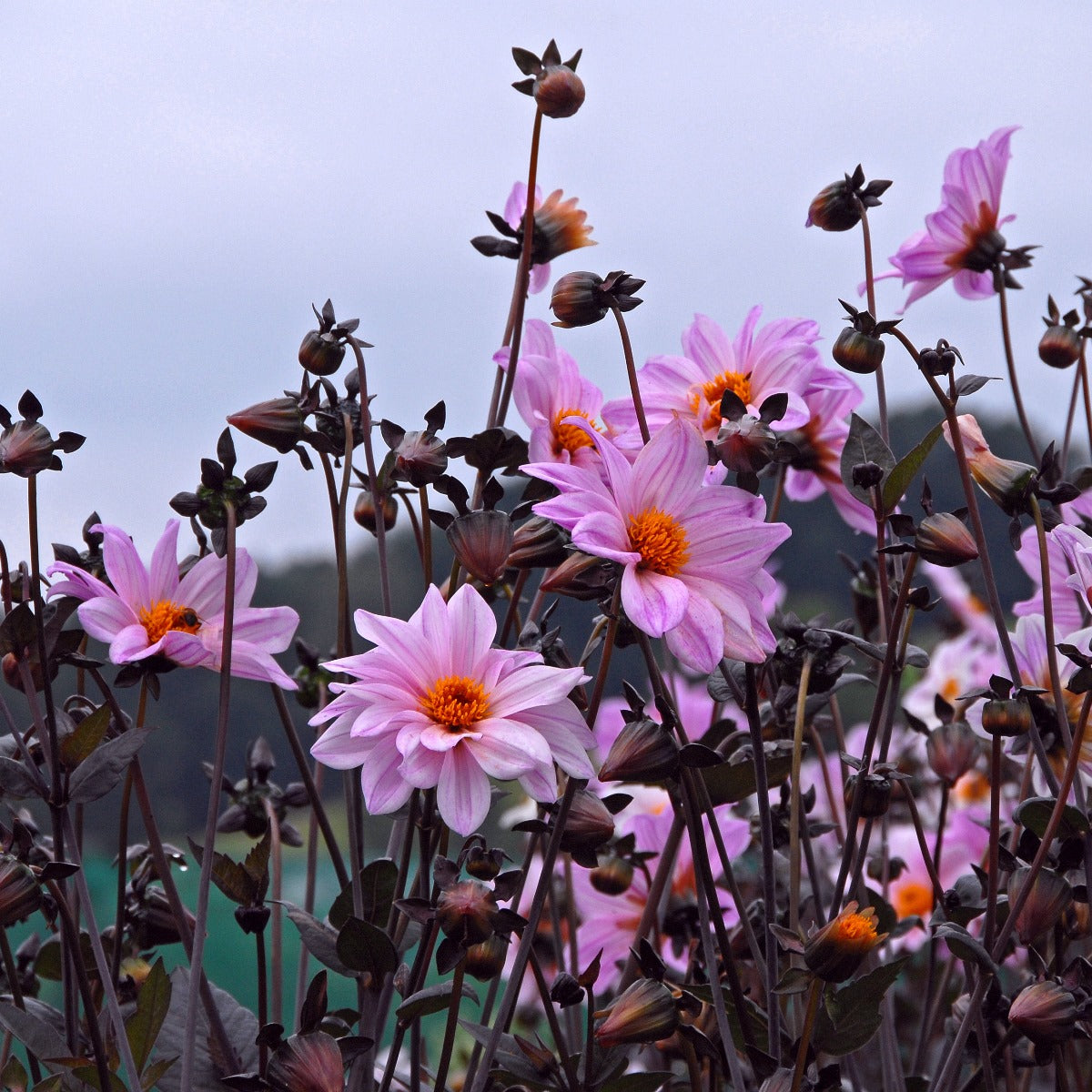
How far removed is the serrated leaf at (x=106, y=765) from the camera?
0.44 meters

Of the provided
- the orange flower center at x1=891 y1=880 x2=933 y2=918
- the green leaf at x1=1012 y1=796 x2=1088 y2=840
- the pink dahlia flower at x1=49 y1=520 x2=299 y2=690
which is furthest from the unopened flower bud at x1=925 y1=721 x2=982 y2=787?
the orange flower center at x1=891 y1=880 x2=933 y2=918

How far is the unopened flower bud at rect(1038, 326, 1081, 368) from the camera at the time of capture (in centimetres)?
69

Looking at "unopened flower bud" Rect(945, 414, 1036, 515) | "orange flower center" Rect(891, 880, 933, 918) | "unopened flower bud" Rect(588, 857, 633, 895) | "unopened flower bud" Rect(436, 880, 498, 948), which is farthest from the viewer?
"orange flower center" Rect(891, 880, 933, 918)

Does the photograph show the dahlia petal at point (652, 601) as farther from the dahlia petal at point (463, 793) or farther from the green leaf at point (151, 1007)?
the green leaf at point (151, 1007)

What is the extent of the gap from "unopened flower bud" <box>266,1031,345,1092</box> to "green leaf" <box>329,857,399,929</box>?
0.06 metres

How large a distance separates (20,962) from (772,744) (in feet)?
1.35

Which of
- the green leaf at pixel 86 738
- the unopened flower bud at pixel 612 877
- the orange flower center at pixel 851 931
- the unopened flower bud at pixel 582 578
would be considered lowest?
the orange flower center at pixel 851 931

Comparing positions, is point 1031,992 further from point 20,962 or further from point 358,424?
point 20,962

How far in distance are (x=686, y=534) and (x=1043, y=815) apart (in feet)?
0.64

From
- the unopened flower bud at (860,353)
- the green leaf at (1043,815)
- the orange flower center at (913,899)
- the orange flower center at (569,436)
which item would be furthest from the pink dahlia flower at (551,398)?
the orange flower center at (913,899)

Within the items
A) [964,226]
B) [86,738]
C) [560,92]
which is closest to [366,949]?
[86,738]

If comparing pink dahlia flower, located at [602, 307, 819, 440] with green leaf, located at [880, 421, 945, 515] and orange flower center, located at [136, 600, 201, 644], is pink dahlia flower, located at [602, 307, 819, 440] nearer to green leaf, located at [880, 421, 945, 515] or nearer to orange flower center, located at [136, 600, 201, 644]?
green leaf, located at [880, 421, 945, 515]

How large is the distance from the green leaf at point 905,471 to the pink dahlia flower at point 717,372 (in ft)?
0.25

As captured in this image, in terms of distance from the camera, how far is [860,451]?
1.61 ft
